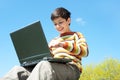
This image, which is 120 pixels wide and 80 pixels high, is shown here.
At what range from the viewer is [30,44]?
4.84 m

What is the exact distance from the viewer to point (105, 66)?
29375mm

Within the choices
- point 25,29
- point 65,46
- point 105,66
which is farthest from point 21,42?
point 105,66

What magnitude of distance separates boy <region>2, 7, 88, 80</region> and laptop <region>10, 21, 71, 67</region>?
132mm

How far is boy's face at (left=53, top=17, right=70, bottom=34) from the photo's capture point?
5250 mm

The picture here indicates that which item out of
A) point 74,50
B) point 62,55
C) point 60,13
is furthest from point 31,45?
point 60,13

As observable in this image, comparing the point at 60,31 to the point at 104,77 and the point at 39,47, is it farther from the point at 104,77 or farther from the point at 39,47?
the point at 104,77

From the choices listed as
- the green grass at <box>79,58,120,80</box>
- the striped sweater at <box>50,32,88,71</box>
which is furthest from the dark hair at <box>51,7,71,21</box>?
the green grass at <box>79,58,120,80</box>

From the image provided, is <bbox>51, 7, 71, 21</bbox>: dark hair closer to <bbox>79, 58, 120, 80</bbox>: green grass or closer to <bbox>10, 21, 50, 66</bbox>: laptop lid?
<bbox>10, 21, 50, 66</bbox>: laptop lid

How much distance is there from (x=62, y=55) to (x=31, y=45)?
50cm

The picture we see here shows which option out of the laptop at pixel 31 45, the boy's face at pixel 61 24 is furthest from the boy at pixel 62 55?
the laptop at pixel 31 45

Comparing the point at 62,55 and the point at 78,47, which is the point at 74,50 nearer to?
the point at 78,47

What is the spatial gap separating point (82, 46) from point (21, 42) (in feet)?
2.82

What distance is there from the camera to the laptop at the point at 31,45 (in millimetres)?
4621

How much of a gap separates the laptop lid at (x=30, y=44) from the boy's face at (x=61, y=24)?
593 millimetres
